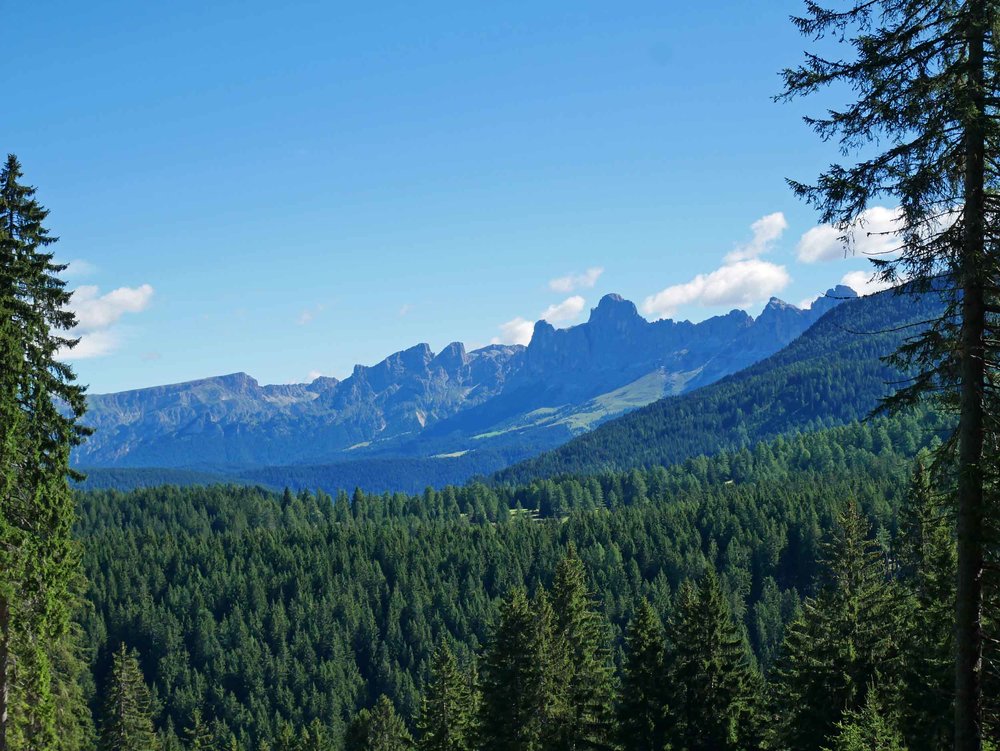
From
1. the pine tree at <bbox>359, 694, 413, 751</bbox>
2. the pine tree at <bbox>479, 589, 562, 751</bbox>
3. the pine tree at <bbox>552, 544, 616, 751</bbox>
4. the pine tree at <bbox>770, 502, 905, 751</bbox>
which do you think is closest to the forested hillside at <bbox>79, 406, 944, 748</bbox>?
the pine tree at <bbox>359, 694, 413, 751</bbox>

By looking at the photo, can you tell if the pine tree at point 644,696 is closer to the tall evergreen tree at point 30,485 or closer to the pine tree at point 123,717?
the tall evergreen tree at point 30,485

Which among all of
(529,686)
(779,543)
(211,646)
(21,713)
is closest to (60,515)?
(21,713)

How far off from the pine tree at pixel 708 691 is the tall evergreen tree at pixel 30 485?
2204 centimetres

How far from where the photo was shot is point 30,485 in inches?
1070

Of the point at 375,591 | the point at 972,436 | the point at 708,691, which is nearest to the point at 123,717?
the point at 708,691

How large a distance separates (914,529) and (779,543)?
104278 millimetres

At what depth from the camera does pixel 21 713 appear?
90.9ft

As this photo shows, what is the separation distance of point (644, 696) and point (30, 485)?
77.7ft

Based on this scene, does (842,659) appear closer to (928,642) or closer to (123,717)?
(928,642)

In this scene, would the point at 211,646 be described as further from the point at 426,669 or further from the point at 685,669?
the point at 685,669

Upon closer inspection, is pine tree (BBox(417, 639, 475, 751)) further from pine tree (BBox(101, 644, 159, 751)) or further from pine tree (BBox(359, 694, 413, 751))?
pine tree (BBox(101, 644, 159, 751))

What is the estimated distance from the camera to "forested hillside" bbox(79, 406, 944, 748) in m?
122

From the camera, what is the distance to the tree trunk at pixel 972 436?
15.0 meters

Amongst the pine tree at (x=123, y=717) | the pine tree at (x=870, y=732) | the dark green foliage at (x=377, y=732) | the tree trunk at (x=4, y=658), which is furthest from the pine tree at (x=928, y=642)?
the pine tree at (x=123, y=717)
